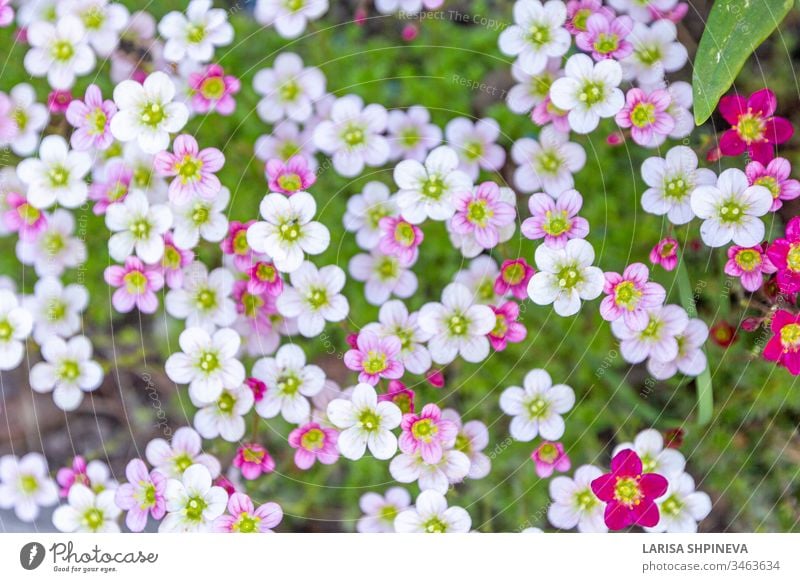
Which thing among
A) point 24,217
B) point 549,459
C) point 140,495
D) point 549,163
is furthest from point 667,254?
point 24,217

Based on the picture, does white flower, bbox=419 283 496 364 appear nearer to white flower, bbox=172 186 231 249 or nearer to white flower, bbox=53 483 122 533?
white flower, bbox=172 186 231 249

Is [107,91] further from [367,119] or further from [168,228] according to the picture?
[367,119]

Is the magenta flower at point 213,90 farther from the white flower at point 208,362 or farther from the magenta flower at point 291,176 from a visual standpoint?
the white flower at point 208,362

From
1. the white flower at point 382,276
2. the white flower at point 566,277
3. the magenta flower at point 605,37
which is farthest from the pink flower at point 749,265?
the white flower at point 382,276

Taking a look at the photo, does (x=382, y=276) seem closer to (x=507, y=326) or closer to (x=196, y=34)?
(x=507, y=326)

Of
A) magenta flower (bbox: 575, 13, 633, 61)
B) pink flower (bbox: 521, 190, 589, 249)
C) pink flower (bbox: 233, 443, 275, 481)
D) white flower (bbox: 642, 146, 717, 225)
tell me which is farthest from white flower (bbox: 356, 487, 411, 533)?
magenta flower (bbox: 575, 13, 633, 61)
